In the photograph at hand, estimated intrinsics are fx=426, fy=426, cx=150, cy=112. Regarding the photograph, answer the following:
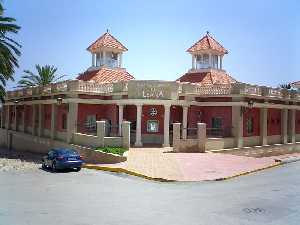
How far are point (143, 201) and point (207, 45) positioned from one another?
28845 mm

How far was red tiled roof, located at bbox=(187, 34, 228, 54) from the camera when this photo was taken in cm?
4178

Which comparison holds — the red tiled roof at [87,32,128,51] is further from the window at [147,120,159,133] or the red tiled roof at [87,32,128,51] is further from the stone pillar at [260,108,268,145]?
the stone pillar at [260,108,268,145]

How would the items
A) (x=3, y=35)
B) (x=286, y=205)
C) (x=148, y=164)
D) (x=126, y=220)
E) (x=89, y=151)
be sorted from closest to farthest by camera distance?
(x=126, y=220), (x=286, y=205), (x=148, y=164), (x=89, y=151), (x=3, y=35)

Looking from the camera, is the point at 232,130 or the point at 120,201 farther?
the point at 232,130

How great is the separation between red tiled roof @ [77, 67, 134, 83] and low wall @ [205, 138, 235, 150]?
12906mm

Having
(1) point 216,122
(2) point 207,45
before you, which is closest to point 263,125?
(1) point 216,122

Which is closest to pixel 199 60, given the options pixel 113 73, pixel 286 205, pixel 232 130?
pixel 113 73

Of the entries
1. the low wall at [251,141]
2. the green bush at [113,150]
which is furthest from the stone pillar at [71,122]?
the low wall at [251,141]

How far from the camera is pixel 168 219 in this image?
12.7 metres

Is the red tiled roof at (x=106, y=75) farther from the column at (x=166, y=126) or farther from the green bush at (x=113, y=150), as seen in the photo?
the green bush at (x=113, y=150)

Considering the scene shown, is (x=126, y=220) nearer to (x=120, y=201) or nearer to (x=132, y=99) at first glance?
(x=120, y=201)

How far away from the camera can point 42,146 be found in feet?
128

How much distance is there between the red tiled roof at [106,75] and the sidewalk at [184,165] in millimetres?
11687

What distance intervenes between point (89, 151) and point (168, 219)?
16594 mm
